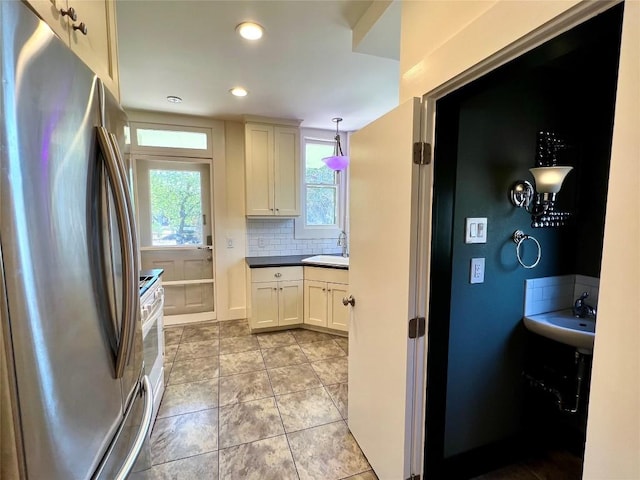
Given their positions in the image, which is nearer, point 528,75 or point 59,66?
point 59,66

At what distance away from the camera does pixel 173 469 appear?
169 cm

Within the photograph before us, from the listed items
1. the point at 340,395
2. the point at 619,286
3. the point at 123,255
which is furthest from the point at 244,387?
the point at 619,286

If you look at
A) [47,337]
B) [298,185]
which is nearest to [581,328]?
[47,337]

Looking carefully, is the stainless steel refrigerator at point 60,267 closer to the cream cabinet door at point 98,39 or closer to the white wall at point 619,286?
the cream cabinet door at point 98,39

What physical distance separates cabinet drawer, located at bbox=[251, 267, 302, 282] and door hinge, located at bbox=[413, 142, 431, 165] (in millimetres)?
2559

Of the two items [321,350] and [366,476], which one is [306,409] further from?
[321,350]

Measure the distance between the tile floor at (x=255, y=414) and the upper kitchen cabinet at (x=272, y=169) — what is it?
5.31ft

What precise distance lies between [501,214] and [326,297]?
2300 mm

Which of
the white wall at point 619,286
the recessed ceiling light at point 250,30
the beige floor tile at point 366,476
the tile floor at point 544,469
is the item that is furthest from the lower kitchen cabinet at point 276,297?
the white wall at point 619,286

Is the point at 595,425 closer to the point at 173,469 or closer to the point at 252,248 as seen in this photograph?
the point at 173,469

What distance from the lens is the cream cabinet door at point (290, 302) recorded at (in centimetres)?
361

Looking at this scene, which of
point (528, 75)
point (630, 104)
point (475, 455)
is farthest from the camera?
point (475, 455)

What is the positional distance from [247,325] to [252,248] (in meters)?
0.99

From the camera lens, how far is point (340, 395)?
7.86 feet
